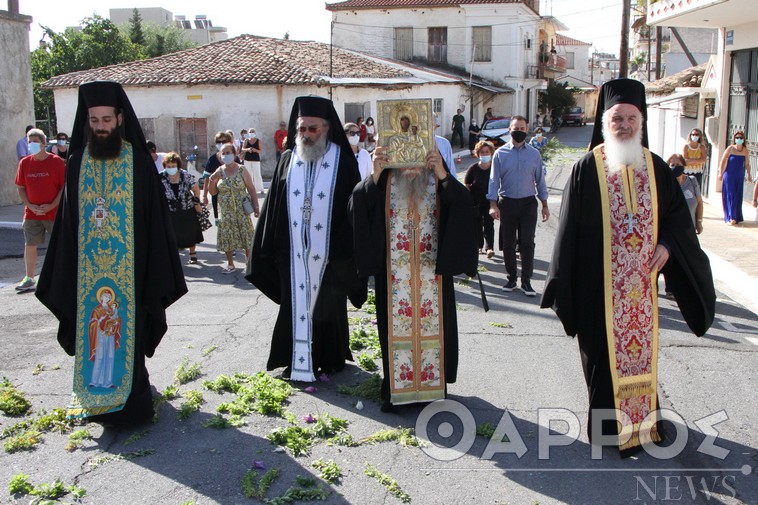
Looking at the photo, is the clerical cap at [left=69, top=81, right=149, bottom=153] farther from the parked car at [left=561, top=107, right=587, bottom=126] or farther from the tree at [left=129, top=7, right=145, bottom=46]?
the parked car at [left=561, top=107, right=587, bottom=126]

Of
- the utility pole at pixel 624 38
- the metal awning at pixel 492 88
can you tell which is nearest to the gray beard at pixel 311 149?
the utility pole at pixel 624 38

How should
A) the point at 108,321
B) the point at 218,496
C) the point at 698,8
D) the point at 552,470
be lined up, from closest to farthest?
the point at 218,496
the point at 552,470
the point at 108,321
the point at 698,8

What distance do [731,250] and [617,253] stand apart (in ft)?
26.2

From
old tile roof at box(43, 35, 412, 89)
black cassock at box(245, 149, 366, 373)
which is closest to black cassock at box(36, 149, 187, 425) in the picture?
black cassock at box(245, 149, 366, 373)

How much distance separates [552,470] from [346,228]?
8.10ft

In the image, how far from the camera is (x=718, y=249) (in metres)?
11.9

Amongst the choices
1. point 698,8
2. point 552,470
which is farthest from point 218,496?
point 698,8

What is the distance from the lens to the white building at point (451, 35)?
46469 mm

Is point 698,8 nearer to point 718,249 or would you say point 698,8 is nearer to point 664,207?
point 718,249

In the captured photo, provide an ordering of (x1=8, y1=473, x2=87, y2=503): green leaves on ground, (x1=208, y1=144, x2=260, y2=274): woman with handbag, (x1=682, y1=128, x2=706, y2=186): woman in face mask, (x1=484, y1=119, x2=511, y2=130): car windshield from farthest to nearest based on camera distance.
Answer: (x1=484, y1=119, x2=511, y2=130): car windshield, (x1=682, y1=128, x2=706, y2=186): woman in face mask, (x1=208, y1=144, x2=260, y2=274): woman with handbag, (x1=8, y1=473, x2=87, y2=503): green leaves on ground

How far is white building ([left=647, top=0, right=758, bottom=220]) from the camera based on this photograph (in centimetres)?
1455

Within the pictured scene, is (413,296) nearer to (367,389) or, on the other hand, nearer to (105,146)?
(367,389)

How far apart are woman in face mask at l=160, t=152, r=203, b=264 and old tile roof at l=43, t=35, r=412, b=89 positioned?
15496mm

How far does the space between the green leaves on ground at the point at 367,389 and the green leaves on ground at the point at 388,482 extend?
111 cm
